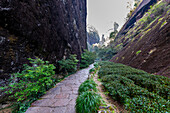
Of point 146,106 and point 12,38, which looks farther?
point 12,38

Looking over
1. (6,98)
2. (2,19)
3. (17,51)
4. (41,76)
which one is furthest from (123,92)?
(2,19)

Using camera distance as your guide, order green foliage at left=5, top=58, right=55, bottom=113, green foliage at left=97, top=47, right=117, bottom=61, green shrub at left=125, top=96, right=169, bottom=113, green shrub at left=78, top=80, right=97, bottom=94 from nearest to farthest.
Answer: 1. green shrub at left=125, top=96, right=169, bottom=113
2. green foliage at left=5, top=58, right=55, bottom=113
3. green shrub at left=78, top=80, right=97, bottom=94
4. green foliage at left=97, top=47, right=117, bottom=61

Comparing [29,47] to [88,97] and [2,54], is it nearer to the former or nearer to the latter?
[2,54]

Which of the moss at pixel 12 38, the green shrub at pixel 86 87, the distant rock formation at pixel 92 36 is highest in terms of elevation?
the distant rock formation at pixel 92 36

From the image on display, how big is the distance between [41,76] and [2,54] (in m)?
1.53

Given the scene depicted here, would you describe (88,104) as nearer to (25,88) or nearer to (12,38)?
(25,88)

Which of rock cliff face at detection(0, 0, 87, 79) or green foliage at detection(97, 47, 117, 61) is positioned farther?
green foliage at detection(97, 47, 117, 61)

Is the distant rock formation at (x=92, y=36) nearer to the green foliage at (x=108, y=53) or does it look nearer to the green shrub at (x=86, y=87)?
the green foliage at (x=108, y=53)

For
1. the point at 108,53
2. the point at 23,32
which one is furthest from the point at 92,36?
the point at 23,32

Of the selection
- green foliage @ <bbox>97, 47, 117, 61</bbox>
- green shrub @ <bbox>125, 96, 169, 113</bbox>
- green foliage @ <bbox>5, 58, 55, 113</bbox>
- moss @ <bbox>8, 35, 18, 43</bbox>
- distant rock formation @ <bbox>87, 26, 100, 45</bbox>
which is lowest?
green shrub @ <bbox>125, 96, 169, 113</bbox>

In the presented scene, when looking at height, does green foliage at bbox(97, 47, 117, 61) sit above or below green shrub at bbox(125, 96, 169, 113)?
above

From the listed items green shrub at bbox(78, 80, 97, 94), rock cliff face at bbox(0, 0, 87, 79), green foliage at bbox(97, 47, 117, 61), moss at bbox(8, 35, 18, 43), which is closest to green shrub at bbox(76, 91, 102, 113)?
green shrub at bbox(78, 80, 97, 94)

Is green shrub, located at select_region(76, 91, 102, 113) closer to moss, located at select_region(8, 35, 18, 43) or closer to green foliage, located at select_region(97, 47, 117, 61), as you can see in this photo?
moss, located at select_region(8, 35, 18, 43)

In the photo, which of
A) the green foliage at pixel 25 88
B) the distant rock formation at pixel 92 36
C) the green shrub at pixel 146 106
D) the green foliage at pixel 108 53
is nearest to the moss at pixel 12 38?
the green foliage at pixel 25 88
